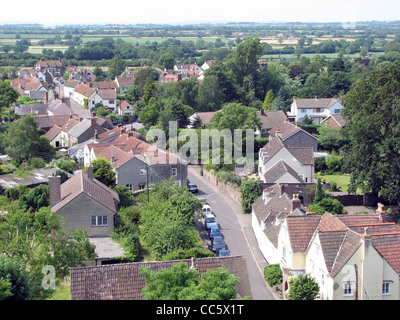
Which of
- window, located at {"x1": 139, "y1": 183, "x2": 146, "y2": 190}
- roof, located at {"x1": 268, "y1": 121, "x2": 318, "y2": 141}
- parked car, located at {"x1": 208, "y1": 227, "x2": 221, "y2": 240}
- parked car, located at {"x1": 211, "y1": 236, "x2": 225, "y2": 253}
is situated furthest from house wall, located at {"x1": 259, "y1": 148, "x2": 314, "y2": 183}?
parked car, located at {"x1": 211, "y1": 236, "x2": 225, "y2": 253}

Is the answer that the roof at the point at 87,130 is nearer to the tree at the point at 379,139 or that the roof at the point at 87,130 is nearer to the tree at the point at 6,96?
the tree at the point at 6,96

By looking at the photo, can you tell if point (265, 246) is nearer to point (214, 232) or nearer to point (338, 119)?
point (214, 232)

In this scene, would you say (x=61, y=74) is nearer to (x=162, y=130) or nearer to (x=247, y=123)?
(x=162, y=130)

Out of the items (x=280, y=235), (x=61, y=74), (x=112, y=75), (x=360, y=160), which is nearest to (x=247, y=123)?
(x=360, y=160)

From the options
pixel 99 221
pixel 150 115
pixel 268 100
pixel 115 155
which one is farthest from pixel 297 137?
pixel 99 221

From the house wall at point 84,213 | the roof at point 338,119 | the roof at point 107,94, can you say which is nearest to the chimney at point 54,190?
the house wall at point 84,213

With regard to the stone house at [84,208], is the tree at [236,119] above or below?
above
